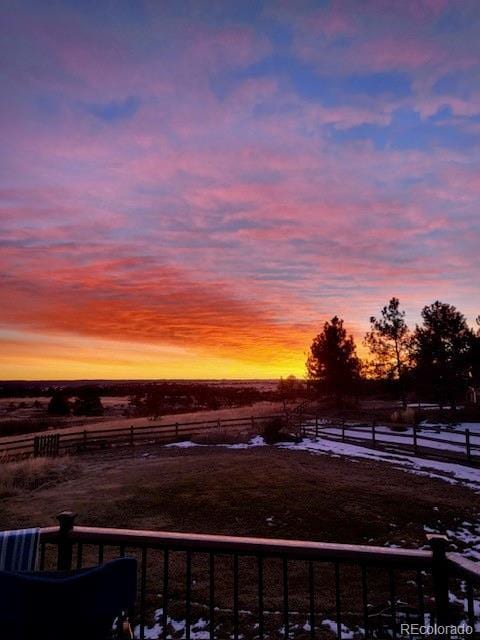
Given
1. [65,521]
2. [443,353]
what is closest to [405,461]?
[65,521]

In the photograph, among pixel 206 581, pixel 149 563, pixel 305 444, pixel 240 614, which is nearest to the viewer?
pixel 240 614

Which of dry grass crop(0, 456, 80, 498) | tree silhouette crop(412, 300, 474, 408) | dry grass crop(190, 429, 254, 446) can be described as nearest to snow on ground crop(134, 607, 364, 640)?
dry grass crop(0, 456, 80, 498)

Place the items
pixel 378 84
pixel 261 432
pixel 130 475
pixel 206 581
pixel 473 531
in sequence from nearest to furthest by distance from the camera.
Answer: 1. pixel 206 581
2. pixel 473 531
3. pixel 378 84
4. pixel 130 475
5. pixel 261 432

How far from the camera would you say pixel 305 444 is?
2469cm

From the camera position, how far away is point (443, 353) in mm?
35531

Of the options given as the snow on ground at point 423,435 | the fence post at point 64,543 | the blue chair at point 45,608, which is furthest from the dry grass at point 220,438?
the blue chair at point 45,608

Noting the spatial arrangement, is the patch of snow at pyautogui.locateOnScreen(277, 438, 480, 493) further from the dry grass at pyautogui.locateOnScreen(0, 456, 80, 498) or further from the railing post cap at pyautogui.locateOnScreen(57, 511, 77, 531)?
the railing post cap at pyautogui.locateOnScreen(57, 511, 77, 531)

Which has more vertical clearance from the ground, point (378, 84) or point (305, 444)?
point (378, 84)

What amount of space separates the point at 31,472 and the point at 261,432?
582 inches

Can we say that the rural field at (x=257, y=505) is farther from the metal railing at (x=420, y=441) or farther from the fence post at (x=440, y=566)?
the fence post at (x=440, y=566)

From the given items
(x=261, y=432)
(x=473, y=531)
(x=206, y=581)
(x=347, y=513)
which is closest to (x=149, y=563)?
(x=206, y=581)

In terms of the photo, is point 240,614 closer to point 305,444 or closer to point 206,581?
Result: point 206,581

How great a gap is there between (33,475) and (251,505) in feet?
32.8

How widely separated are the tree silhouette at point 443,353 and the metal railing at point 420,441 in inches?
314
